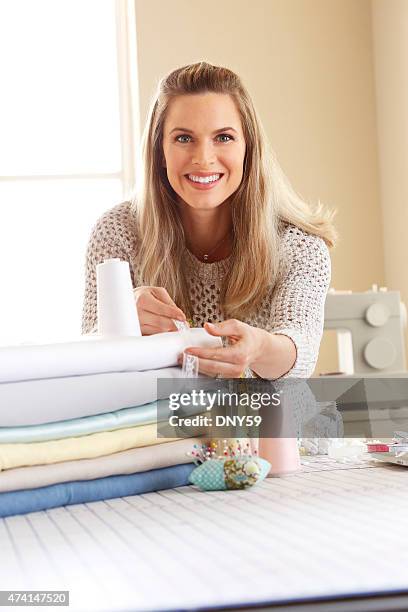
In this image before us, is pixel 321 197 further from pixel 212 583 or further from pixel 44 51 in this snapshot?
pixel 212 583

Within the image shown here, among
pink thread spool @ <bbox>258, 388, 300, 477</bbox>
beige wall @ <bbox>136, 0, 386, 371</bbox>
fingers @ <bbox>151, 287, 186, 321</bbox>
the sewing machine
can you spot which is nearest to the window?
beige wall @ <bbox>136, 0, 386, 371</bbox>

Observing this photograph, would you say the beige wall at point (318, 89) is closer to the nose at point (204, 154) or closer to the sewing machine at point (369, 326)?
the sewing machine at point (369, 326)

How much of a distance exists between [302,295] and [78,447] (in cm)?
71

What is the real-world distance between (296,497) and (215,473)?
106 millimetres

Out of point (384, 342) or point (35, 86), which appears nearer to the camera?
point (384, 342)

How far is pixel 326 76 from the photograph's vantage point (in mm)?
4059

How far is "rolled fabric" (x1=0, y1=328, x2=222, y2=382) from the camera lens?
849 millimetres

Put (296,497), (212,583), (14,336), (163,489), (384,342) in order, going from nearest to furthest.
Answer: (212,583)
(296,497)
(163,489)
(384,342)
(14,336)

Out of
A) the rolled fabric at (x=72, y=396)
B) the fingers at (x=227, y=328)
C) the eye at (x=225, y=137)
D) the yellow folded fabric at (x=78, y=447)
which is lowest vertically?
the yellow folded fabric at (x=78, y=447)

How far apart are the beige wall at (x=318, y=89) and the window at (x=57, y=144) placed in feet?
1.41

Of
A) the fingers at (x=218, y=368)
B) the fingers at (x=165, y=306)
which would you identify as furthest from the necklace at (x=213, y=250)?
the fingers at (x=218, y=368)

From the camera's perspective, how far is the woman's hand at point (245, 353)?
1007 millimetres

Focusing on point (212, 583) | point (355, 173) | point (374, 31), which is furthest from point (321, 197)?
point (212, 583)

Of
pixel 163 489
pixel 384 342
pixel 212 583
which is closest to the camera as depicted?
pixel 212 583
